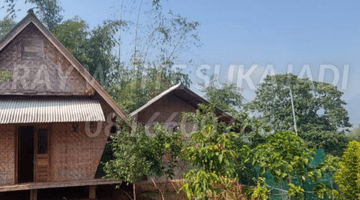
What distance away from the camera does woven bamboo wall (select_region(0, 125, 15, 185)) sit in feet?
30.3

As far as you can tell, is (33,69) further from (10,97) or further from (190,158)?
(190,158)

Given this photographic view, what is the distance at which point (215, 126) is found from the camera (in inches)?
286

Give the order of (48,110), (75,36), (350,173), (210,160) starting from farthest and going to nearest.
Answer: (75,36) < (48,110) < (350,173) < (210,160)

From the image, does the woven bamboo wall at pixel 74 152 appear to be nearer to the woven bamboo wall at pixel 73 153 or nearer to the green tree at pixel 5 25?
the woven bamboo wall at pixel 73 153

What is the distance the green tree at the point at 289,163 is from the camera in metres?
6.14

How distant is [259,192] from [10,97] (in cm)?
710

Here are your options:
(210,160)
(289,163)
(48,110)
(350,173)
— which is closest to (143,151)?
(210,160)

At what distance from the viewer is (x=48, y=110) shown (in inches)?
362

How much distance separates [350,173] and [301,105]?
22995 mm

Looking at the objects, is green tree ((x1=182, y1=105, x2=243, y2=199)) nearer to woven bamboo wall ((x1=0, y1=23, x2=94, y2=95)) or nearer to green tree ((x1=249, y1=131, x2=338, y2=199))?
green tree ((x1=249, y1=131, x2=338, y2=199))

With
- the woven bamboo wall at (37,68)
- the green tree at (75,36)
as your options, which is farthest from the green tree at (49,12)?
the woven bamboo wall at (37,68)

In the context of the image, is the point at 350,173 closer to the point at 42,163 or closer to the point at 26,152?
the point at 42,163

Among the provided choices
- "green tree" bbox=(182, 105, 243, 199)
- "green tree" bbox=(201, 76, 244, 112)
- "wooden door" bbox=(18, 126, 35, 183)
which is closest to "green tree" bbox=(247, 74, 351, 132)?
"green tree" bbox=(201, 76, 244, 112)

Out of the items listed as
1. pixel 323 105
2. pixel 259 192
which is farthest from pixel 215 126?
pixel 323 105
